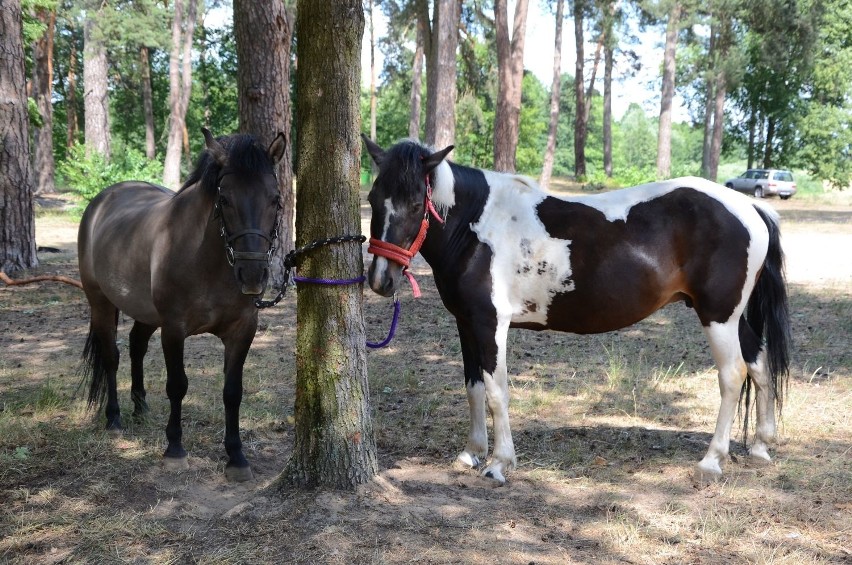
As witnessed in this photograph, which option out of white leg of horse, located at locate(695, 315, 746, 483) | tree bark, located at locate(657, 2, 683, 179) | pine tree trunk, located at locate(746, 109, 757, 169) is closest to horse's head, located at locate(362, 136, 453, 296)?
white leg of horse, located at locate(695, 315, 746, 483)

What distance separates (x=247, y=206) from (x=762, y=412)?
11.8ft

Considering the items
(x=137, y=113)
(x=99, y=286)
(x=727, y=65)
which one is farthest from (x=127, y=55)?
(x=99, y=286)

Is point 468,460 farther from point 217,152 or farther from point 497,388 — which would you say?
point 217,152

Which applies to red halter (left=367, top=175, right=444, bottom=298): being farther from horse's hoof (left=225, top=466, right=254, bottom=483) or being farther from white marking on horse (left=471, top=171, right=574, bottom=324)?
horse's hoof (left=225, top=466, right=254, bottom=483)

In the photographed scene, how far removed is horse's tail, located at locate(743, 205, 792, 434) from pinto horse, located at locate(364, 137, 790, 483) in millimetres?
210

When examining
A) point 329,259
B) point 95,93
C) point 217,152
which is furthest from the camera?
point 95,93

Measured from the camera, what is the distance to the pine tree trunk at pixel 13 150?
10227 mm

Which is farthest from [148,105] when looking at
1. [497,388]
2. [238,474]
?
[497,388]

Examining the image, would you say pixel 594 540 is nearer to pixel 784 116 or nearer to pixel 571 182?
pixel 571 182

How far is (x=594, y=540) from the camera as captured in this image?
355cm

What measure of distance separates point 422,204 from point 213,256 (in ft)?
4.29

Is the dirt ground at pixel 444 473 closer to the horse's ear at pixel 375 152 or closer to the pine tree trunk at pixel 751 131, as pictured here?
the horse's ear at pixel 375 152

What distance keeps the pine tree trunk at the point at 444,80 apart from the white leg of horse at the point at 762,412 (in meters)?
9.45

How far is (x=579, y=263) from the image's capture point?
180 inches
